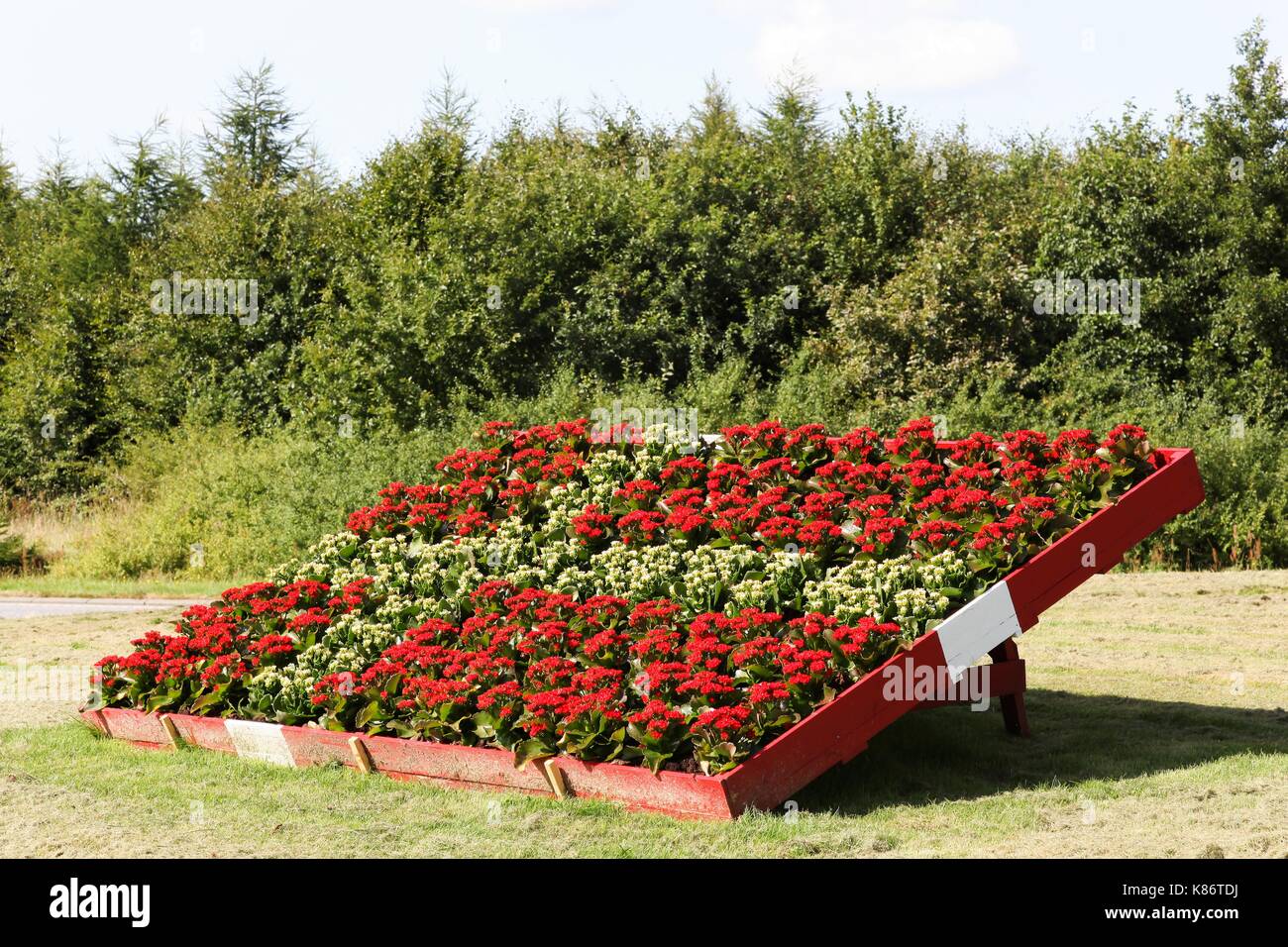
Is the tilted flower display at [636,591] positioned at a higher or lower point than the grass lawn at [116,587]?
higher

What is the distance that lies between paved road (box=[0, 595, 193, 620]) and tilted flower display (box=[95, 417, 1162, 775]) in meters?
6.56

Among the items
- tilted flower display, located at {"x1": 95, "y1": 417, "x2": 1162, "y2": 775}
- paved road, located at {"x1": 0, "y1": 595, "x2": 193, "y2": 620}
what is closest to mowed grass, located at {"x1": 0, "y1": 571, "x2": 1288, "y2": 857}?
tilted flower display, located at {"x1": 95, "y1": 417, "x2": 1162, "y2": 775}

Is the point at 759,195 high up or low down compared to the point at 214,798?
up

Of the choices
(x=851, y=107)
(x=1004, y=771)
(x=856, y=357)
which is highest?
(x=851, y=107)

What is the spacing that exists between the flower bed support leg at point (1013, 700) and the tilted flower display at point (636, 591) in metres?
0.98

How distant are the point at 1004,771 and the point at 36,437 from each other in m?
23.0

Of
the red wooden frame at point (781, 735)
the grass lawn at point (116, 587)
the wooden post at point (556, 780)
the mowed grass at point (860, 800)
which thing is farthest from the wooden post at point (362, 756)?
the grass lawn at point (116, 587)

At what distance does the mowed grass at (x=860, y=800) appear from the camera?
6.01m

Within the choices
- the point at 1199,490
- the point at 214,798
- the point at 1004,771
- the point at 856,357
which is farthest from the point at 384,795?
the point at 856,357

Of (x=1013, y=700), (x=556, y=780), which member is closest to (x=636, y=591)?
(x=556, y=780)

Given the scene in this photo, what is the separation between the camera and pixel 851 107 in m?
23.7

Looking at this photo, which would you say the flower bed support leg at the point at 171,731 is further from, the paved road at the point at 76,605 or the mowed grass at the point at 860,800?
the paved road at the point at 76,605

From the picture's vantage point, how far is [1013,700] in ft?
27.7

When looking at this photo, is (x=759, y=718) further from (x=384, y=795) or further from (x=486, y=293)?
(x=486, y=293)
